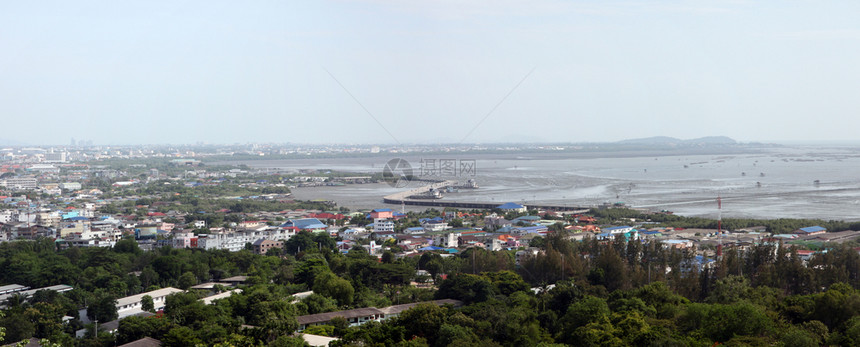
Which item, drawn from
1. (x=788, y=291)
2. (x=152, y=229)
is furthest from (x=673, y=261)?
(x=152, y=229)

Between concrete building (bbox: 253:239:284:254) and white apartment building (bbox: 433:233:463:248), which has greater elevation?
white apartment building (bbox: 433:233:463:248)

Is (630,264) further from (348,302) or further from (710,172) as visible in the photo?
(710,172)

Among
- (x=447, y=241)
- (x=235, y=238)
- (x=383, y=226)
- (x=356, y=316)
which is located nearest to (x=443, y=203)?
(x=383, y=226)

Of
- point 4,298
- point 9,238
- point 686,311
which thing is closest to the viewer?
point 686,311

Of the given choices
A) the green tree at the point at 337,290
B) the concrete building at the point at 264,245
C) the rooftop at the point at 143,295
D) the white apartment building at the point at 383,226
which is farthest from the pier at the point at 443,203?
the rooftop at the point at 143,295

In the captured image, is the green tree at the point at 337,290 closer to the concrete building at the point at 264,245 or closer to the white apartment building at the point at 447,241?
the white apartment building at the point at 447,241

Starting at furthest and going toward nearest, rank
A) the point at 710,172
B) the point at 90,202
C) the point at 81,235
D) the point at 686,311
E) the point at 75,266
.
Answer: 1. the point at 710,172
2. the point at 90,202
3. the point at 81,235
4. the point at 75,266
5. the point at 686,311

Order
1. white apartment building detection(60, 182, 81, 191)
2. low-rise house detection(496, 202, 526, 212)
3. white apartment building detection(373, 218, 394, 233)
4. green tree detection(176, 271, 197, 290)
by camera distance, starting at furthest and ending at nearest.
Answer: white apartment building detection(60, 182, 81, 191) → low-rise house detection(496, 202, 526, 212) → white apartment building detection(373, 218, 394, 233) → green tree detection(176, 271, 197, 290)

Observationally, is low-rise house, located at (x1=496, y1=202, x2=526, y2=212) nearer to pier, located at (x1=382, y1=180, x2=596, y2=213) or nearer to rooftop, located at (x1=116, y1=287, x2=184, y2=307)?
pier, located at (x1=382, y1=180, x2=596, y2=213)

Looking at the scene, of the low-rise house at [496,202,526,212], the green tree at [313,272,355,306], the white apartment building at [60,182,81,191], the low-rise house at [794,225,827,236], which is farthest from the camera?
the white apartment building at [60,182,81,191]

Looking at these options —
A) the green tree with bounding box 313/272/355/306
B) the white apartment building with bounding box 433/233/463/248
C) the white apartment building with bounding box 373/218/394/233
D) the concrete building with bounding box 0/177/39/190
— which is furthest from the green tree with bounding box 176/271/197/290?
the concrete building with bounding box 0/177/39/190

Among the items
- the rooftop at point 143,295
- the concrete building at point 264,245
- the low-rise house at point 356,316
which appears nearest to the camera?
the low-rise house at point 356,316
